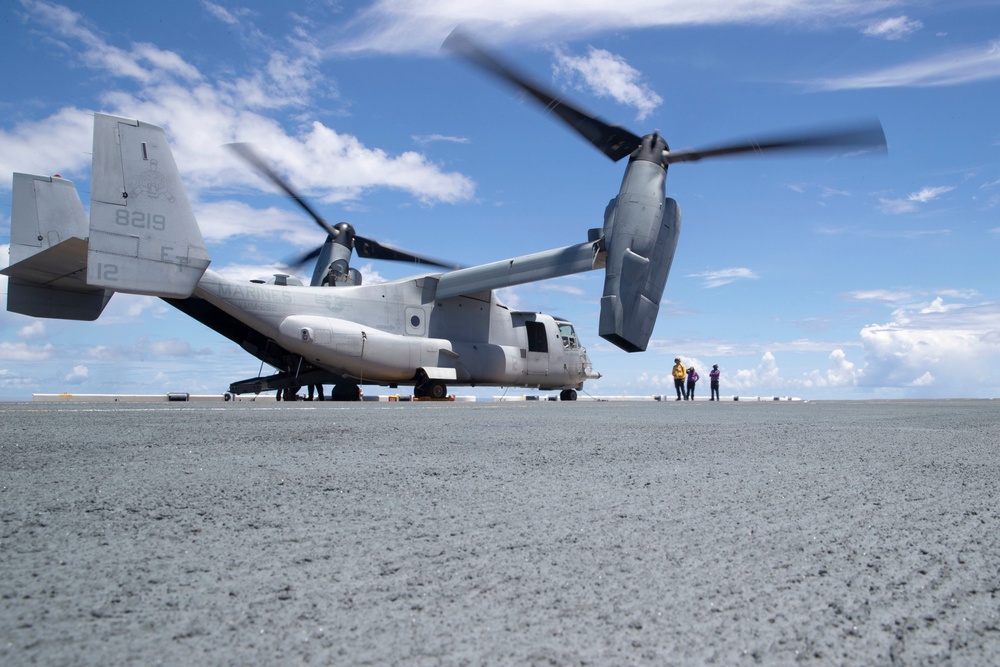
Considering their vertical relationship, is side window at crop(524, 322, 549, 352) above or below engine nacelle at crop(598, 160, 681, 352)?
below

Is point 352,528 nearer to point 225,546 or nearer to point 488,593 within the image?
point 225,546

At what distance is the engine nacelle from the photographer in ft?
50.5

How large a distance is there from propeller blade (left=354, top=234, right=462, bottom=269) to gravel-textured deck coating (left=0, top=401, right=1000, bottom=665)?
61.9 feet

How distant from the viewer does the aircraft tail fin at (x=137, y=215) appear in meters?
11.7

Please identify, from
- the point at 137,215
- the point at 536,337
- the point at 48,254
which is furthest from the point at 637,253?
the point at 48,254

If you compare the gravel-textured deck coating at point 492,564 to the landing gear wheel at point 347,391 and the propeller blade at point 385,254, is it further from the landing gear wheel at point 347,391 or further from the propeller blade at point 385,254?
the propeller blade at point 385,254

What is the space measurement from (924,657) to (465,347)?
17808 mm

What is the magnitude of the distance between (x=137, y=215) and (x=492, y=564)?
12484 mm

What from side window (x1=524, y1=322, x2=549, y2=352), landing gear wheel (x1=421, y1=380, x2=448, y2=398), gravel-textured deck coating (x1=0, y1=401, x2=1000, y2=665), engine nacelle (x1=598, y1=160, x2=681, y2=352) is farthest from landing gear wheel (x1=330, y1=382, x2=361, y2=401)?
gravel-textured deck coating (x1=0, y1=401, x2=1000, y2=665)

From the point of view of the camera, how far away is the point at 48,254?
12.0 meters

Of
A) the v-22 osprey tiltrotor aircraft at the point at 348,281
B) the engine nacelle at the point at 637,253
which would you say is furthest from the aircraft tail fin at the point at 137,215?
the engine nacelle at the point at 637,253

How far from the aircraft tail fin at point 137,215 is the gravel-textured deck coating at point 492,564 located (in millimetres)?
9826

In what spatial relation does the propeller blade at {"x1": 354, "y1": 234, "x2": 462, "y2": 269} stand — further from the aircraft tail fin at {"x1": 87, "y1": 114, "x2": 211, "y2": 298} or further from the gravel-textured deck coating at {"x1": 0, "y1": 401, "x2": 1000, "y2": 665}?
the gravel-textured deck coating at {"x1": 0, "y1": 401, "x2": 1000, "y2": 665}

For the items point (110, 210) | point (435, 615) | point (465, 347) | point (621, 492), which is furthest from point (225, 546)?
point (465, 347)
